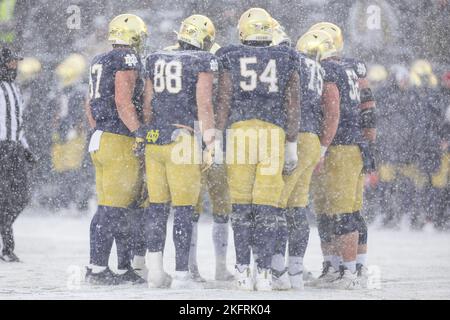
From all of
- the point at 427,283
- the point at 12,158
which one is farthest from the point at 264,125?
the point at 12,158

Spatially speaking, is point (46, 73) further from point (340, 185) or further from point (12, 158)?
point (340, 185)

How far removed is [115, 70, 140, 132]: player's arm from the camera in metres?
8.73

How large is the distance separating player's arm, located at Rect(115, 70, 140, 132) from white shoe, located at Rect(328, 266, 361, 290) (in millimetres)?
1811

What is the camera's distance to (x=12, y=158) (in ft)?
37.1

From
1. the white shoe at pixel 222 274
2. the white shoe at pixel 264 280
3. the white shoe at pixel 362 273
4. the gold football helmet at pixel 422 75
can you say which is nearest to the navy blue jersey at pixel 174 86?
the white shoe at pixel 264 280

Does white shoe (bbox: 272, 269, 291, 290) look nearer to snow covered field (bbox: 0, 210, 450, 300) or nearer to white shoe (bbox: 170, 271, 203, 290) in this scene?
snow covered field (bbox: 0, 210, 450, 300)

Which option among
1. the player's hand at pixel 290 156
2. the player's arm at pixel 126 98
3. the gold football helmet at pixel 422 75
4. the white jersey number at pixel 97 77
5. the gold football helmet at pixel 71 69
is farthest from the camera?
the gold football helmet at pixel 71 69

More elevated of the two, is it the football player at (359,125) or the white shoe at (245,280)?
the football player at (359,125)

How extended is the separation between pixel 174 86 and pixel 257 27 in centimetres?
69

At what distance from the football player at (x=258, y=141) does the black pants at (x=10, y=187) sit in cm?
333

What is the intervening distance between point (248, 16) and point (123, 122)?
1.14m

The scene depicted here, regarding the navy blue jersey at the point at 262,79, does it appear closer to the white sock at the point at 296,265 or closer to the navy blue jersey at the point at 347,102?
the navy blue jersey at the point at 347,102

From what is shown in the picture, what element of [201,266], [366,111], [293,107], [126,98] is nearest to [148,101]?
[126,98]

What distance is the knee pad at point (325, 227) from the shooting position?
9.25 m
